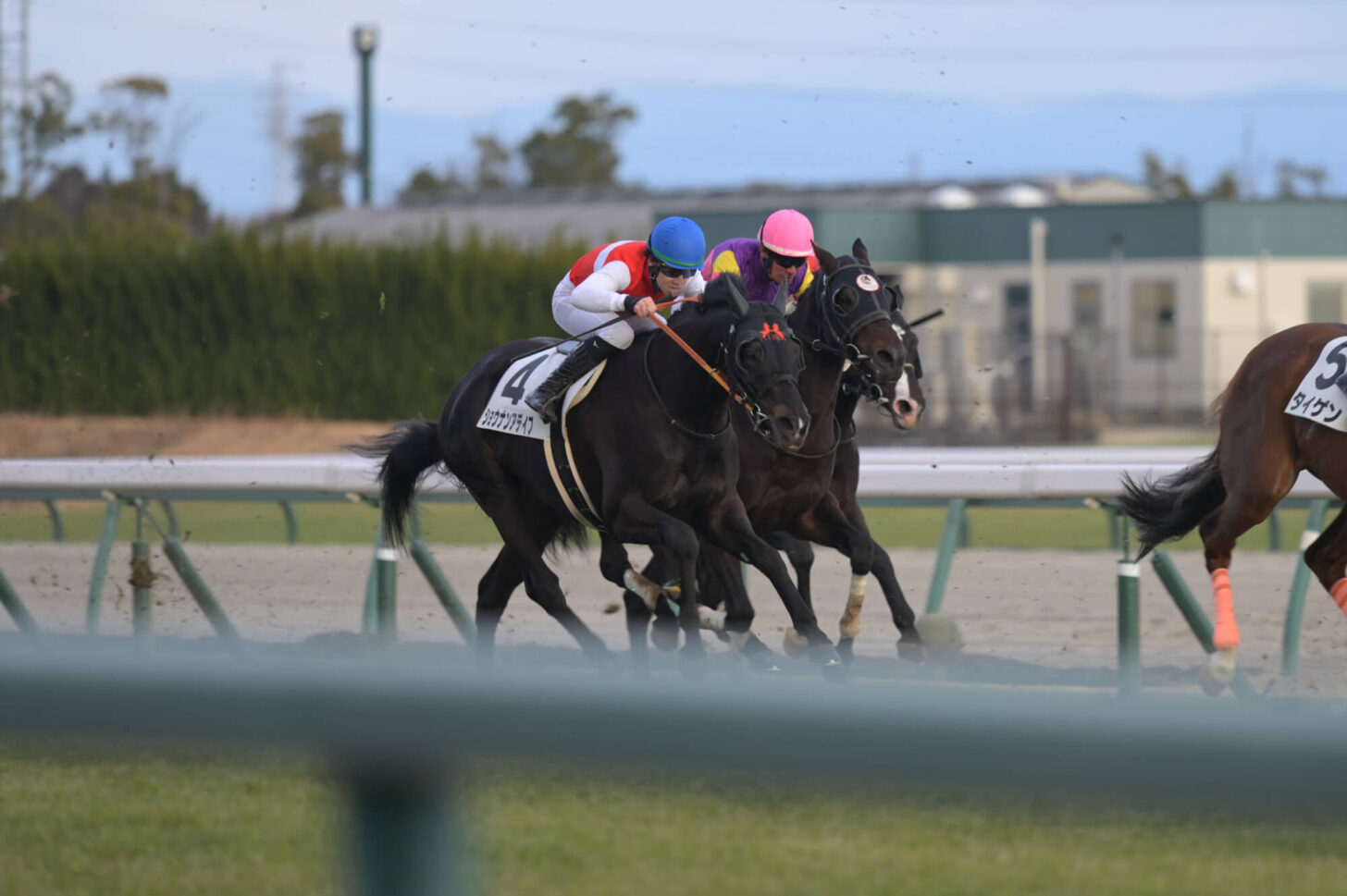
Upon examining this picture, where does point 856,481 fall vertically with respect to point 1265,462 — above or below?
below

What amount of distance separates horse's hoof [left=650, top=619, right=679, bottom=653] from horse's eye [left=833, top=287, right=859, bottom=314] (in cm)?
112

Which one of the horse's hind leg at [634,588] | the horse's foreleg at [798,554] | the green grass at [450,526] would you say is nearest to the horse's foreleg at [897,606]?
the horse's foreleg at [798,554]

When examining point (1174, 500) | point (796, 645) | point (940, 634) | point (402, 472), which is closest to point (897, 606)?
point (796, 645)

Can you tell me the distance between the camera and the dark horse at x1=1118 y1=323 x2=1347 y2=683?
5.38 metres

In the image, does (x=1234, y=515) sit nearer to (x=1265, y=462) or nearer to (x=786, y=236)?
(x=1265, y=462)

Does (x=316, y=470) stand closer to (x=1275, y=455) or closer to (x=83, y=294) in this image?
(x=1275, y=455)

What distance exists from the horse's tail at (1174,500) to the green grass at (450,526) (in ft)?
13.6

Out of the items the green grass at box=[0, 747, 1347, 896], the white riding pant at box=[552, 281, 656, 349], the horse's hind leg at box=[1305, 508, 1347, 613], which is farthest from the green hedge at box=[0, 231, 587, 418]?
the green grass at box=[0, 747, 1347, 896]

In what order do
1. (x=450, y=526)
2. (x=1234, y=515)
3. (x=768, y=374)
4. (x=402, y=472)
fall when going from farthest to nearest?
(x=450, y=526)
(x=402, y=472)
(x=1234, y=515)
(x=768, y=374)

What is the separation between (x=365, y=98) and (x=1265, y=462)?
1094 inches

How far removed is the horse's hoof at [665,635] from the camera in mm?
5391

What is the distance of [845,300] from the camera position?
530cm

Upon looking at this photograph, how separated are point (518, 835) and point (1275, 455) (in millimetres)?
3145

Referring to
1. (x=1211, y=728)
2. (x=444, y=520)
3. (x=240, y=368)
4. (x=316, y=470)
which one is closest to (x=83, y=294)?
(x=240, y=368)
